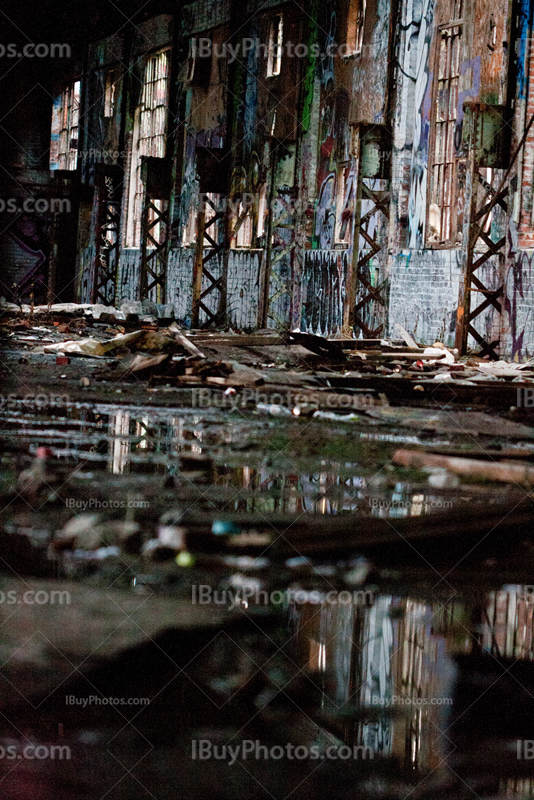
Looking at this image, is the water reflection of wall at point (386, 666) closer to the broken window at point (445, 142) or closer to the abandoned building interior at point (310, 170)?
the abandoned building interior at point (310, 170)

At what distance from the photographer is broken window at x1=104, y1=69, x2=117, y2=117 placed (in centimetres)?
3344

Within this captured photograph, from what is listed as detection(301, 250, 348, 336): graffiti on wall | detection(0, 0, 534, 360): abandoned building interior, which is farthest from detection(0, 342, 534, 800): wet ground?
detection(301, 250, 348, 336): graffiti on wall

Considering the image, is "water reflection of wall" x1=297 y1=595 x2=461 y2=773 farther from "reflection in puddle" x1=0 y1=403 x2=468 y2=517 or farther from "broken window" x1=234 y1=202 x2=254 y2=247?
"broken window" x1=234 y1=202 x2=254 y2=247

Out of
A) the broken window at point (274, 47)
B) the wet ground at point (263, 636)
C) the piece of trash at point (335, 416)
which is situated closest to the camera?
the wet ground at point (263, 636)

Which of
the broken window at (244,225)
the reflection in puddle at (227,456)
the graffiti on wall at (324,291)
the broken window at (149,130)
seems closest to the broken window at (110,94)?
the broken window at (149,130)

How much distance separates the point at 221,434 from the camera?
9.22 metres

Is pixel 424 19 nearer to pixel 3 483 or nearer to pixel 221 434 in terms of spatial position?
pixel 221 434

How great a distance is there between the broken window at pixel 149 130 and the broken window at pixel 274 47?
5891mm

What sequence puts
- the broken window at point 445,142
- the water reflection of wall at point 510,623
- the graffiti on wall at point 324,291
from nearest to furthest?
the water reflection of wall at point 510,623, the broken window at point 445,142, the graffiti on wall at point 324,291

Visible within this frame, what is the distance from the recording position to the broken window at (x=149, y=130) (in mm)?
29438

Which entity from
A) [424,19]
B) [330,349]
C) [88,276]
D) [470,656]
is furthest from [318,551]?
[88,276]

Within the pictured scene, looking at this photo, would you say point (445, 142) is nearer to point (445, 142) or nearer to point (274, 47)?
point (445, 142)

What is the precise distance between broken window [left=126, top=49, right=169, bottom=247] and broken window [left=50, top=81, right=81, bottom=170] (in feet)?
18.0

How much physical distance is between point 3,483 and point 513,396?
7134mm
